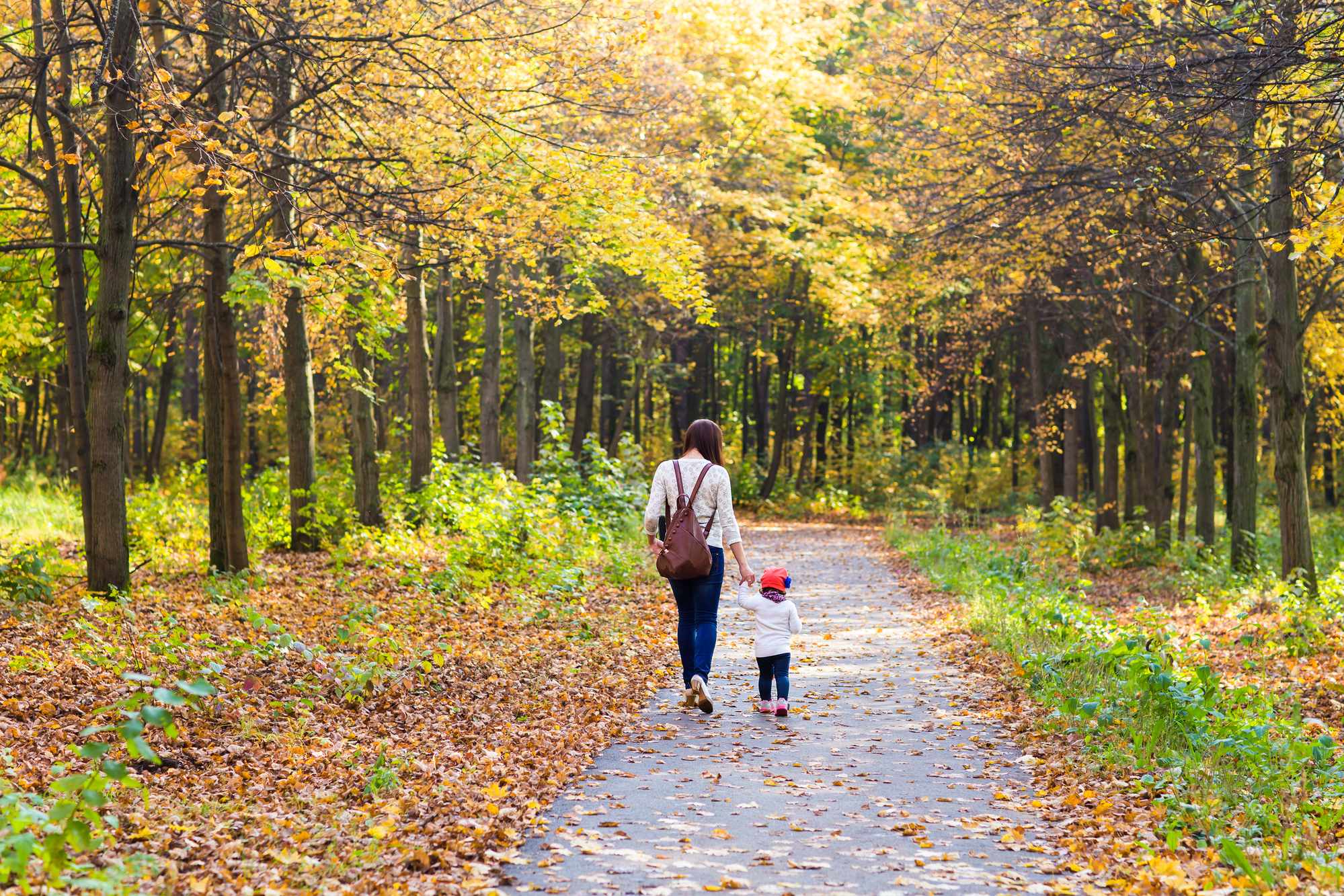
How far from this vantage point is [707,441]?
748cm

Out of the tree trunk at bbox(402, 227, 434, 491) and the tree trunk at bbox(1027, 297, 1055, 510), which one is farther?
the tree trunk at bbox(1027, 297, 1055, 510)

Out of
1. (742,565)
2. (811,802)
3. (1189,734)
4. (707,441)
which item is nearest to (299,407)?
(707,441)

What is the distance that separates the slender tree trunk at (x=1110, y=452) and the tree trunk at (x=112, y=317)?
1648 cm

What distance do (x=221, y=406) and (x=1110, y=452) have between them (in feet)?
55.9

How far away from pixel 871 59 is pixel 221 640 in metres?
12.2

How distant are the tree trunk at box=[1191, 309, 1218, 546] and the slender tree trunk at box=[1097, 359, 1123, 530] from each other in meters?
2.81

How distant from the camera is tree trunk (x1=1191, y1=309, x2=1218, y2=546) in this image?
16.2 meters

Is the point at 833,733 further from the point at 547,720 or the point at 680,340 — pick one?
the point at 680,340

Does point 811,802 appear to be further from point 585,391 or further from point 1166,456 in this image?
point 585,391

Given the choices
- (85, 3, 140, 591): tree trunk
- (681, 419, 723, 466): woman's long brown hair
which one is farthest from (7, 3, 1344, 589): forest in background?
(681, 419, 723, 466): woman's long brown hair

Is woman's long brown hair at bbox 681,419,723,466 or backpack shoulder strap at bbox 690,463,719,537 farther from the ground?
woman's long brown hair at bbox 681,419,723,466

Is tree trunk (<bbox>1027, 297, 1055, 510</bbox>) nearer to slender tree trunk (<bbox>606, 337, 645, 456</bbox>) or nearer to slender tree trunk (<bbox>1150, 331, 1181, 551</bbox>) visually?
slender tree trunk (<bbox>1150, 331, 1181, 551</bbox>)

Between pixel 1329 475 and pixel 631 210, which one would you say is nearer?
pixel 631 210

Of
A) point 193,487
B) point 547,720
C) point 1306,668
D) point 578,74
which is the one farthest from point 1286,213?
point 193,487
